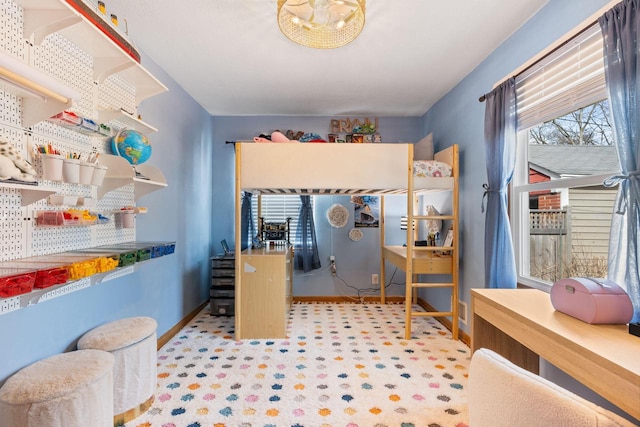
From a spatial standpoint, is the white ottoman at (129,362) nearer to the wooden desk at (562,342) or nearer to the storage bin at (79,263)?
the storage bin at (79,263)

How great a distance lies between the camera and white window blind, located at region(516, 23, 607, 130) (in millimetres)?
1659

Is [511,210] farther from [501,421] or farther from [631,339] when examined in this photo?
[501,421]

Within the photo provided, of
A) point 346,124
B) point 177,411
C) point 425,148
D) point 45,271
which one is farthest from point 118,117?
point 425,148

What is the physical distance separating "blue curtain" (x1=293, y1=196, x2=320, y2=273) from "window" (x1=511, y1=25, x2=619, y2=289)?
2.36m

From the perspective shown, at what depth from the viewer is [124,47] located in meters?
1.86

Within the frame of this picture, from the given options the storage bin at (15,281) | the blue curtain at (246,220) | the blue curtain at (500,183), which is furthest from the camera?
the blue curtain at (246,220)

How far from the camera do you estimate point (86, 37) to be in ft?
5.61

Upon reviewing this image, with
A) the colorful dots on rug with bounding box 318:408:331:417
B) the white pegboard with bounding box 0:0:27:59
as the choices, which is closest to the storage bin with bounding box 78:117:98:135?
the white pegboard with bounding box 0:0:27:59

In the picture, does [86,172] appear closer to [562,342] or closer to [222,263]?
[222,263]

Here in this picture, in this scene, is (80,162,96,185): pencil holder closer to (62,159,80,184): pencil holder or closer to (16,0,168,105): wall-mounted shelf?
(62,159,80,184): pencil holder

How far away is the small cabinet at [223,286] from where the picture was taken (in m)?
3.59

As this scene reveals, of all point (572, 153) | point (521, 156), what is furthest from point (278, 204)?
point (572, 153)

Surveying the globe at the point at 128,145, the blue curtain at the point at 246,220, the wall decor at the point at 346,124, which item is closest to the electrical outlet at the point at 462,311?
the wall decor at the point at 346,124

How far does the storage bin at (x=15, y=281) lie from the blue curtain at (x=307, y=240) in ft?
10.1
